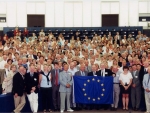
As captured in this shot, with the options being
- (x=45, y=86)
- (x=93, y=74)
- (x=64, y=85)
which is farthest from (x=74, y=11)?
(x=45, y=86)

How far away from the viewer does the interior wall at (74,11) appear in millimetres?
35938

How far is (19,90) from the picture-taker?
13.1 metres

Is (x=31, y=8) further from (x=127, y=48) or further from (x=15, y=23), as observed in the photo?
(x=127, y=48)

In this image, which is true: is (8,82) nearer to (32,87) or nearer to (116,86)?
(32,87)

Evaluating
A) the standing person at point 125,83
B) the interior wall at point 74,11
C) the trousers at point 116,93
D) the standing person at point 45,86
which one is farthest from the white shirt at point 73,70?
the interior wall at point 74,11

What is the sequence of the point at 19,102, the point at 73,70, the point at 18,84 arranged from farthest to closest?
the point at 73,70 → the point at 19,102 → the point at 18,84

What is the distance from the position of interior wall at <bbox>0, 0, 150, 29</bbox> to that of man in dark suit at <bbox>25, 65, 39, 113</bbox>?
22.8 meters

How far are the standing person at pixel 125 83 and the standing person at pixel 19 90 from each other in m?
4.22

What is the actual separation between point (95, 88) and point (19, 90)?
335 cm

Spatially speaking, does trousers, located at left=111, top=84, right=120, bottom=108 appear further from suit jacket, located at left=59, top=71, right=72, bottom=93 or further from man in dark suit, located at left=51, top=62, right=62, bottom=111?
man in dark suit, located at left=51, top=62, right=62, bottom=111

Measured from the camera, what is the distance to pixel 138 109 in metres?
14.4

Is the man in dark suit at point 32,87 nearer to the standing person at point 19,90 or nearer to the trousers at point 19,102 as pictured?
the standing person at point 19,90

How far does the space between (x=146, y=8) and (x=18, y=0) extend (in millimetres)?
14100

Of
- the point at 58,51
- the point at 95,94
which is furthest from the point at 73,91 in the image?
the point at 58,51
